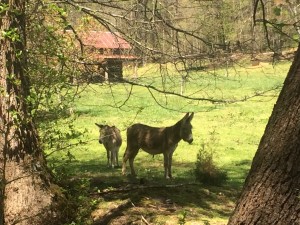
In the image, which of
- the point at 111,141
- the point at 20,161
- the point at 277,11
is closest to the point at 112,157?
the point at 111,141

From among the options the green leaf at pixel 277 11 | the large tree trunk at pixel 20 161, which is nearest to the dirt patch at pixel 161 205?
the large tree trunk at pixel 20 161

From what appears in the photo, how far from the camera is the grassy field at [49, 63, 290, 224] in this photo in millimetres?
6266

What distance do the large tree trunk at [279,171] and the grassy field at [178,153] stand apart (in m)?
1.37

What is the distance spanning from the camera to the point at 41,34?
682cm

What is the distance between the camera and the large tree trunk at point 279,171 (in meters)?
2.66

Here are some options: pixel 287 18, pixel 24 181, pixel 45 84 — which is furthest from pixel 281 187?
pixel 24 181

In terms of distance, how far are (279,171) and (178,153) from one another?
42.3ft

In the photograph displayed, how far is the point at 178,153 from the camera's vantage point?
15555 millimetres

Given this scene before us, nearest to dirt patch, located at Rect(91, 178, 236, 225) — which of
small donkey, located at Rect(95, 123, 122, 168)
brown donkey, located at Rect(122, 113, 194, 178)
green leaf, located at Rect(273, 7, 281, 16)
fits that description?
green leaf, located at Rect(273, 7, 281, 16)

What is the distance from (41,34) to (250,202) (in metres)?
4.95

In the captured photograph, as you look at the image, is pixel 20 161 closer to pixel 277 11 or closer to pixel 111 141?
pixel 277 11

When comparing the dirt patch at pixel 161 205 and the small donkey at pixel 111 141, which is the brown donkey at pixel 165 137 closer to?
the small donkey at pixel 111 141

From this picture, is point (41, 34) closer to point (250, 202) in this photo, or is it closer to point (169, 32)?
point (169, 32)

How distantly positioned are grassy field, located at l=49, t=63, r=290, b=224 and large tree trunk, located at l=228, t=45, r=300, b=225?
4.50 ft
